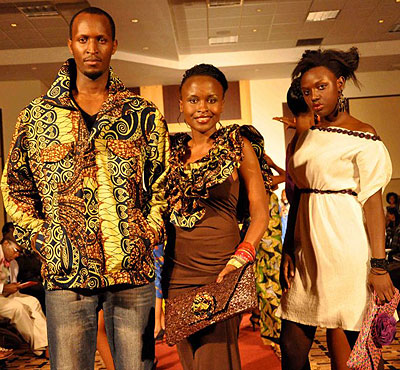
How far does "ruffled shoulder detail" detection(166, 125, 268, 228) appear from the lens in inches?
79.4

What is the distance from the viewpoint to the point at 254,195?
6.78 ft

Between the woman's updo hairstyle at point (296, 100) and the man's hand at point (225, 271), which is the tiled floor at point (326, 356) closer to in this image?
the woman's updo hairstyle at point (296, 100)

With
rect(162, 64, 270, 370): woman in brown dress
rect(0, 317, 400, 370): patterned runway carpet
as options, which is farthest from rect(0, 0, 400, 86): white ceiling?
rect(162, 64, 270, 370): woman in brown dress

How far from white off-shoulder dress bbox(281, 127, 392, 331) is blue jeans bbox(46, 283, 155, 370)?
3.01 ft

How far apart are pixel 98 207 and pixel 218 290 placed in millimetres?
519

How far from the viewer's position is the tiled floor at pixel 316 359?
427cm

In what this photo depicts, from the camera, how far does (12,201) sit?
1.87 meters

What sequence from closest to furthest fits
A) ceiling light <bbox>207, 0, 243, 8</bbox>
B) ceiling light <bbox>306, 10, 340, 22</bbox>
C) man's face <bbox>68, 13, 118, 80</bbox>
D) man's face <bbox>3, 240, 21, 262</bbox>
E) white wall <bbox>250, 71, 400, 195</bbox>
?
1. man's face <bbox>68, 13, 118, 80</bbox>
2. man's face <bbox>3, 240, 21, 262</bbox>
3. ceiling light <bbox>207, 0, 243, 8</bbox>
4. ceiling light <bbox>306, 10, 340, 22</bbox>
5. white wall <bbox>250, 71, 400, 195</bbox>

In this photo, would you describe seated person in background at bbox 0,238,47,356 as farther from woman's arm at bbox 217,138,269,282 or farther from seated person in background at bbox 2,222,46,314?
woman's arm at bbox 217,138,269,282

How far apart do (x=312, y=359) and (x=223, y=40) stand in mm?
8787

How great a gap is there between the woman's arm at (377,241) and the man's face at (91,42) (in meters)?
1.26

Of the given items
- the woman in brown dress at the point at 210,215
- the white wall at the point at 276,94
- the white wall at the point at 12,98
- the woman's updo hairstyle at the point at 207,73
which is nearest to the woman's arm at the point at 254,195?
the woman in brown dress at the point at 210,215

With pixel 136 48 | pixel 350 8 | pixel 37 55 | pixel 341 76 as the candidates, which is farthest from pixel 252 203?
pixel 37 55

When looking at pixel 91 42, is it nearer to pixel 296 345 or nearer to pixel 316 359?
pixel 296 345
